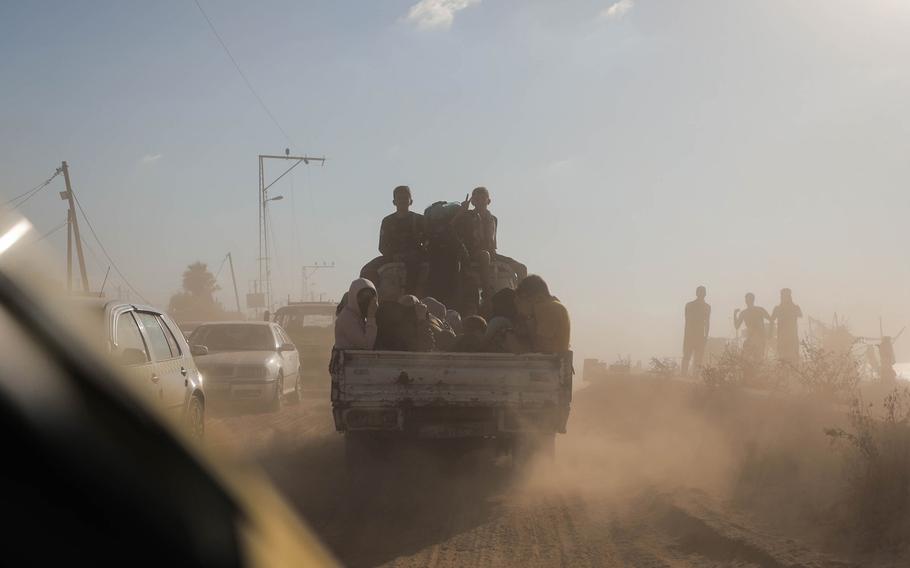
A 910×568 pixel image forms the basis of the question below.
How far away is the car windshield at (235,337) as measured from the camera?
645 inches

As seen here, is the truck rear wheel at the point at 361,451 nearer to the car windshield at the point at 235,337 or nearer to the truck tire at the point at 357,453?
the truck tire at the point at 357,453

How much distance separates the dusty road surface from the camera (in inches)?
238

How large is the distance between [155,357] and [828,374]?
26.1 ft

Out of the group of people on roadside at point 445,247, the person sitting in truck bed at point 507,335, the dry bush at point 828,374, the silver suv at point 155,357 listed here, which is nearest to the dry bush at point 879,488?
the person sitting in truck bed at point 507,335

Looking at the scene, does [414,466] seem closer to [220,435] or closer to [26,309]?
[220,435]

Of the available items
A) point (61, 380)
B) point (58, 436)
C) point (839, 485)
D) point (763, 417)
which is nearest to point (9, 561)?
point (58, 436)

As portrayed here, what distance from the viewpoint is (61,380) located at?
17.3 ft

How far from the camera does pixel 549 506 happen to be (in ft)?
25.8

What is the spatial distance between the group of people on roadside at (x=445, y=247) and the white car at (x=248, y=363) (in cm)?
395

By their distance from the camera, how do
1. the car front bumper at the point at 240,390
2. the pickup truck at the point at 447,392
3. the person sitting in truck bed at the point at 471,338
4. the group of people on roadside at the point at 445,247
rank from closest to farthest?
the pickup truck at the point at 447,392 < the person sitting in truck bed at the point at 471,338 < the group of people on roadside at the point at 445,247 < the car front bumper at the point at 240,390

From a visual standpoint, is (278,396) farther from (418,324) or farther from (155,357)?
(155,357)

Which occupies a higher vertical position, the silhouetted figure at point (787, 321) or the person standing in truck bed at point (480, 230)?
the person standing in truck bed at point (480, 230)

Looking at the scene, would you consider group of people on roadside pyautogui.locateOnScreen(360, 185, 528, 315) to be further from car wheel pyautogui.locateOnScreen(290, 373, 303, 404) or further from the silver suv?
car wheel pyautogui.locateOnScreen(290, 373, 303, 404)

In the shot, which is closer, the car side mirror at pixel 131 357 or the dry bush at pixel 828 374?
the car side mirror at pixel 131 357
